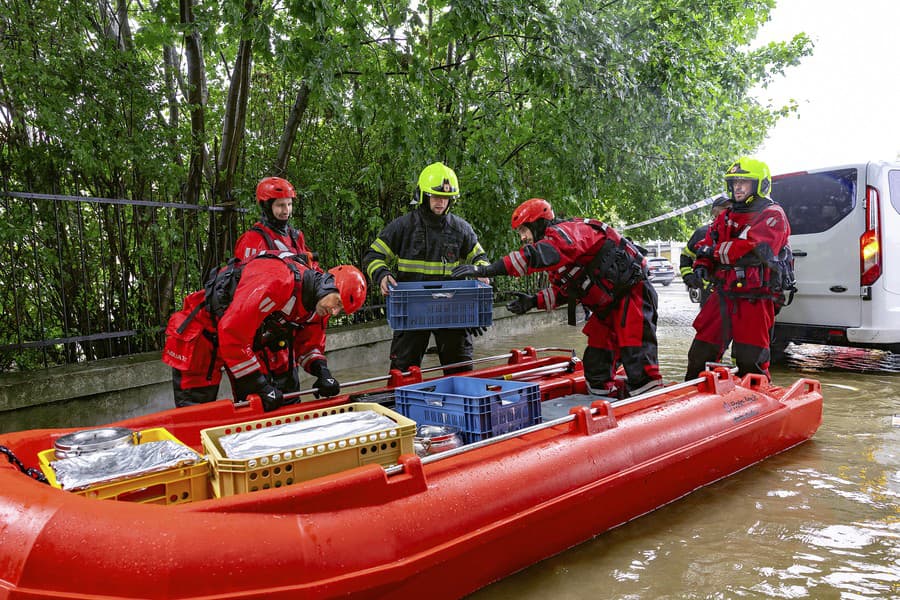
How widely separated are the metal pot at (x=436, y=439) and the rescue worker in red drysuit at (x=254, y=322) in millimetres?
794

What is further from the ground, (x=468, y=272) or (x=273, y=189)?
(x=273, y=189)

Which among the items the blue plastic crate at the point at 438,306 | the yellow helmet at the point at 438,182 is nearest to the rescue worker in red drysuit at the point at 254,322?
the blue plastic crate at the point at 438,306

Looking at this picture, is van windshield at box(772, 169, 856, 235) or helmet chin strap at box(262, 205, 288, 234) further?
van windshield at box(772, 169, 856, 235)

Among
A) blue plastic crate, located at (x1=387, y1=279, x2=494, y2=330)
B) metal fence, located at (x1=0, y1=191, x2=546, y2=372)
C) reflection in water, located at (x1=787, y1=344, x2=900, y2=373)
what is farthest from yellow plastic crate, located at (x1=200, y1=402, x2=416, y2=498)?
reflection in water, located at (x1=787, y1=344, x2=900, y2=373)

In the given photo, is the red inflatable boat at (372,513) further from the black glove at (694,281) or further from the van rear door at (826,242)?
the van rear door at (826,242)

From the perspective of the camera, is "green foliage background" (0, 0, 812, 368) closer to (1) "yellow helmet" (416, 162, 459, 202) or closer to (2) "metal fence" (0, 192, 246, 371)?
(2) "metal fence" (0, 192, 246, 371)

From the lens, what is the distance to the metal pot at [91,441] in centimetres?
270

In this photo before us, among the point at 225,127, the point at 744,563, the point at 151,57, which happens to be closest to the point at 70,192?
the point at 225,127

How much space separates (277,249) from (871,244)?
5742 mm

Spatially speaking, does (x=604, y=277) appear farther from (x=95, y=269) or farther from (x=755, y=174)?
(x=95, y=269)

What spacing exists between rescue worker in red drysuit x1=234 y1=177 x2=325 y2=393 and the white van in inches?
211

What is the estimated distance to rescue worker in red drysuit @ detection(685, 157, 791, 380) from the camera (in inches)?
198

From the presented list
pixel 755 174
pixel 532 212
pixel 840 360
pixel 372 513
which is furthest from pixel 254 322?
pixel 840 360

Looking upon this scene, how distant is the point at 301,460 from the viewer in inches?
101
